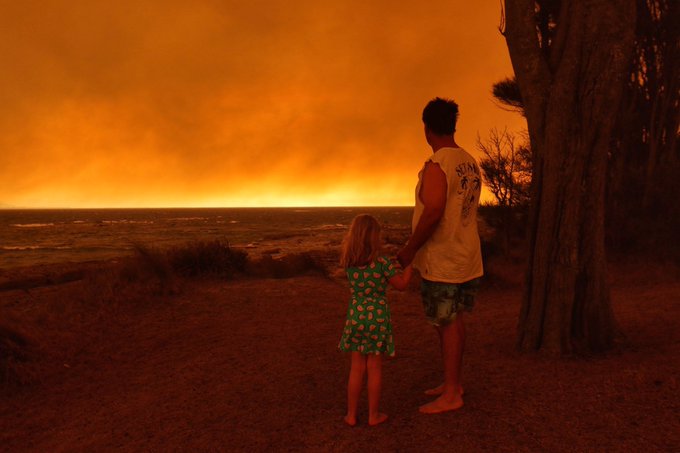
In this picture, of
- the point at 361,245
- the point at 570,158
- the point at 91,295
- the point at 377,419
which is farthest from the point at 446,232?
the point at 91,295

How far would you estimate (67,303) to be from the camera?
8.13 metres

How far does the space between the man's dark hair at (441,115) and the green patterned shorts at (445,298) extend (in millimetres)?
1087

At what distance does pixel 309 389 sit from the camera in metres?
4.15

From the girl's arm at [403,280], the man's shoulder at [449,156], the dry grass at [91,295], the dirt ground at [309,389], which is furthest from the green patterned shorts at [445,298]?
the dry grass at [91,295]

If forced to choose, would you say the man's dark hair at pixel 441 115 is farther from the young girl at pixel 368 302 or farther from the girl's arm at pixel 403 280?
the girl's arm at pixel 403 280

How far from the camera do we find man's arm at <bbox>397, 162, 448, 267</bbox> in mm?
3045

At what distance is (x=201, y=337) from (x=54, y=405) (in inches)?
85.9

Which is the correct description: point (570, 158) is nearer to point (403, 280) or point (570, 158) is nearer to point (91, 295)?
point (403, 280)

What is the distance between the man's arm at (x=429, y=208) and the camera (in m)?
3.04

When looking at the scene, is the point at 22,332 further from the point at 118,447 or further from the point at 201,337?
the point at 118,447

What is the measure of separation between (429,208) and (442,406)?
149 cm

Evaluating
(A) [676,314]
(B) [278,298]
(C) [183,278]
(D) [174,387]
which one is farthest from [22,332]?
(A) [676,314]

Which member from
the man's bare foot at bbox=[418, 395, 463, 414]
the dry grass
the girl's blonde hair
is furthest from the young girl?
the dry grass

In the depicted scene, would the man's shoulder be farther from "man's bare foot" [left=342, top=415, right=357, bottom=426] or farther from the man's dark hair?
"man's bare foot" [left=342, top=415, right=357, bottom=426]
